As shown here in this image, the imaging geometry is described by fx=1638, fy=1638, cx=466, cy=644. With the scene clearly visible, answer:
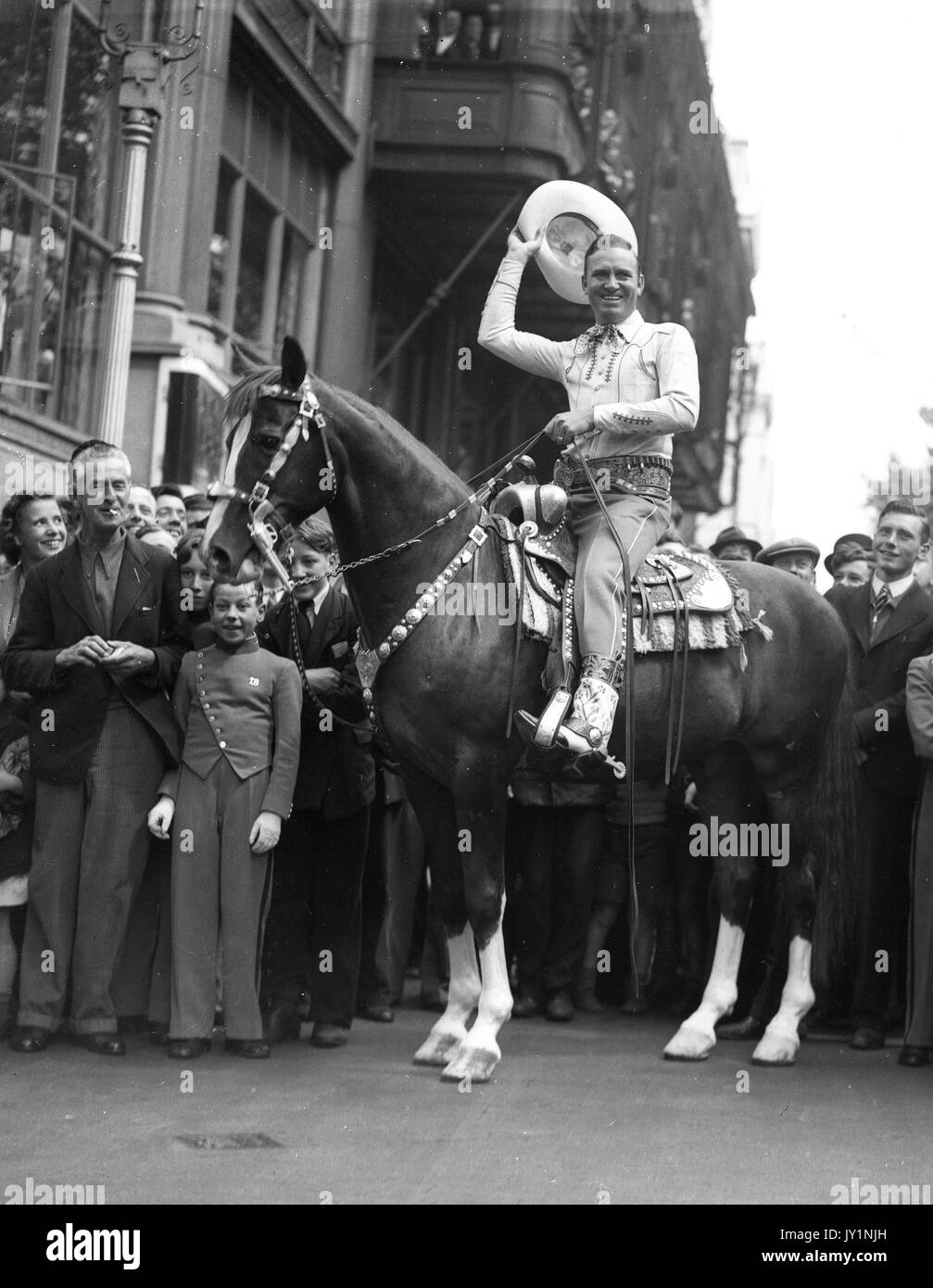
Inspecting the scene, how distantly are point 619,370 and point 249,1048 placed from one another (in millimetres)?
3169

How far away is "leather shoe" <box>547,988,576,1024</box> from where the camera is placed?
7836mm

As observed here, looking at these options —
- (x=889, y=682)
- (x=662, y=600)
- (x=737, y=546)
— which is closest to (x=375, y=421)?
(x=662, y=600)

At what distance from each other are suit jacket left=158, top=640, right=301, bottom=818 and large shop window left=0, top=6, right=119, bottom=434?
431cm

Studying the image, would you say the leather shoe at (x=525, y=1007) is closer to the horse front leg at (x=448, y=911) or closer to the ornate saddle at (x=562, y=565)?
the horse front leg at (x=448, y=911)

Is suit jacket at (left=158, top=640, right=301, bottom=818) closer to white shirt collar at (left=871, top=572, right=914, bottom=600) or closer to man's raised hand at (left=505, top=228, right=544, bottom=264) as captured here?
man's raised hand at (left=505, top=228, right=544, bottom=264)

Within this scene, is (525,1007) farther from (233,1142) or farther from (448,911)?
(233,1142)

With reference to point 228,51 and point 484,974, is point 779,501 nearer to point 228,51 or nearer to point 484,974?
point 228,51

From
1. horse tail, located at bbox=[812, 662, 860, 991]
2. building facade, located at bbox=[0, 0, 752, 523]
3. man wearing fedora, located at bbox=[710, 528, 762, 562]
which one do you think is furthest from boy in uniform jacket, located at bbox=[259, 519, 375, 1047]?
man wearing fedora, located at bbox=[710, 528, 762, 562]

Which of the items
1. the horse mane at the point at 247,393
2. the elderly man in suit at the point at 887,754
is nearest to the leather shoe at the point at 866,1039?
the elderly man in suit at the point at 887,754

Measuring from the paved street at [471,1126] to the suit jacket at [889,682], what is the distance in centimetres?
124

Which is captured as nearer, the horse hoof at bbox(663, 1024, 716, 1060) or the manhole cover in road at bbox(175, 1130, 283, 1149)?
the manhole cover in road at bbox(175, 1130, 283, 1149)

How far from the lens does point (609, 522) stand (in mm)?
6602

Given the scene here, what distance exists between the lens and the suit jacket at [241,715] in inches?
267
